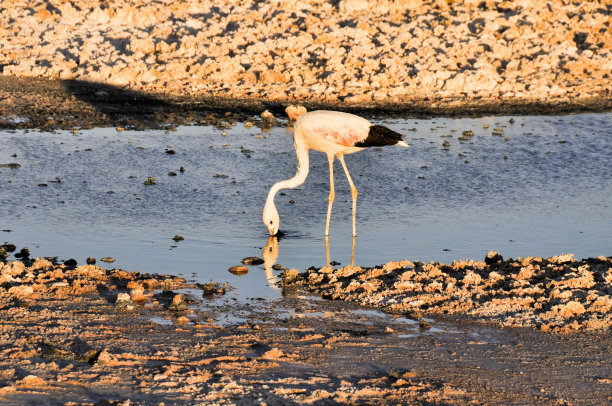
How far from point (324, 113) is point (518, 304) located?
12.1ft

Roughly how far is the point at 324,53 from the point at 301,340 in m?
13.2

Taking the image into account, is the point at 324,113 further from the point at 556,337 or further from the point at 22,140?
the point at 22,140

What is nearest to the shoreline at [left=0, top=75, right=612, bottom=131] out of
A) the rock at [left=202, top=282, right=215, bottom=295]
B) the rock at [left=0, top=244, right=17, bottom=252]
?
the rock at [left=0, top=244, right=17, bottom=252]

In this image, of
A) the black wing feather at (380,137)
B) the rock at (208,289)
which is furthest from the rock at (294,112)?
the rock at (208,289)

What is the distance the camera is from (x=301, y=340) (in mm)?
6133

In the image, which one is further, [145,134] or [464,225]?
[145,134]

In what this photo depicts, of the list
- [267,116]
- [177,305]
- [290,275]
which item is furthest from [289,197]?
[267,116]

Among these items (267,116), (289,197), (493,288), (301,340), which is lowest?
(301,340)

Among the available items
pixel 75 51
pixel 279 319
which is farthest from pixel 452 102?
pixel 279 319

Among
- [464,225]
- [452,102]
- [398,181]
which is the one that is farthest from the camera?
[452,102]

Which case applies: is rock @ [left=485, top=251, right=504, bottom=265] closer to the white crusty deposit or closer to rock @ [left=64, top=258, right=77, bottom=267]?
rock @ [left=64, top=258, right=77, bottom=267]

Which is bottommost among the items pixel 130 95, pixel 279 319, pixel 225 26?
pixel 279 319

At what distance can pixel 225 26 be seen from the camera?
20359mm

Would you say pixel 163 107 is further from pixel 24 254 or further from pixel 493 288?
pixel 493 288
